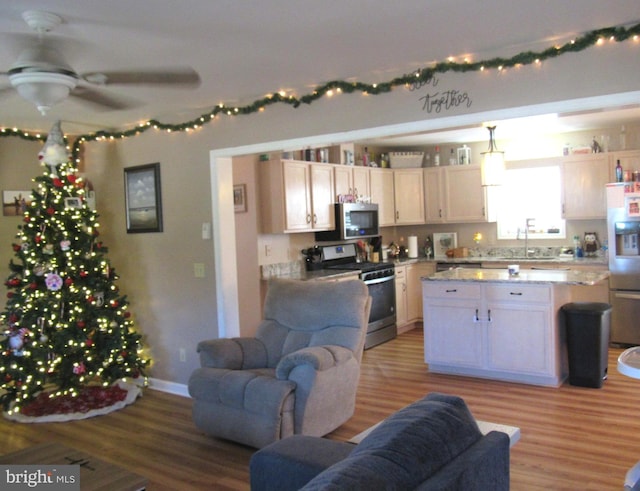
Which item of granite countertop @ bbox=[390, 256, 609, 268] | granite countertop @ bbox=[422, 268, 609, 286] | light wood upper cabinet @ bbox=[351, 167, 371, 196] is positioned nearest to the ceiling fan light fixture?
granite countertop @ bbox=[422, 268, 609, 286]

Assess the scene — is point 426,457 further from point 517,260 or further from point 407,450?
point 517,260

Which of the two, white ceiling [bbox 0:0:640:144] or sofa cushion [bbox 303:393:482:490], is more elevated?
white ceiling [bbox 0:0:640:144]

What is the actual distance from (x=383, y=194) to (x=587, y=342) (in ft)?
11.7

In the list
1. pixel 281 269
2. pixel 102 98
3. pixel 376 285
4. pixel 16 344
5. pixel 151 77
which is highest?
pixel 102 98

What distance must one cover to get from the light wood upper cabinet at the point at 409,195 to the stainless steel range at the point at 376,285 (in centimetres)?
112

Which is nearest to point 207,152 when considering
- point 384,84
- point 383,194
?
point 384,84

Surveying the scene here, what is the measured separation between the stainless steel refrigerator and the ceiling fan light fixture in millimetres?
5431

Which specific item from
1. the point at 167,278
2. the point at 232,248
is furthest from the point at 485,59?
the point at 167,278

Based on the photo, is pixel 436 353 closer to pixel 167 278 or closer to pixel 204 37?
pixel 167 278

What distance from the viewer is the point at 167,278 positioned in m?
5.19

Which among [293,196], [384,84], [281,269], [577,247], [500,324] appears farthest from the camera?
[577,247]

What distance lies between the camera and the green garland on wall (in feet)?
10.4

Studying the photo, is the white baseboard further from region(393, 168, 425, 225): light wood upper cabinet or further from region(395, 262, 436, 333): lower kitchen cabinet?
region(393, 168, 425, 225): light wood upper cabinet

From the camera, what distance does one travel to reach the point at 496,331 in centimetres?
502
